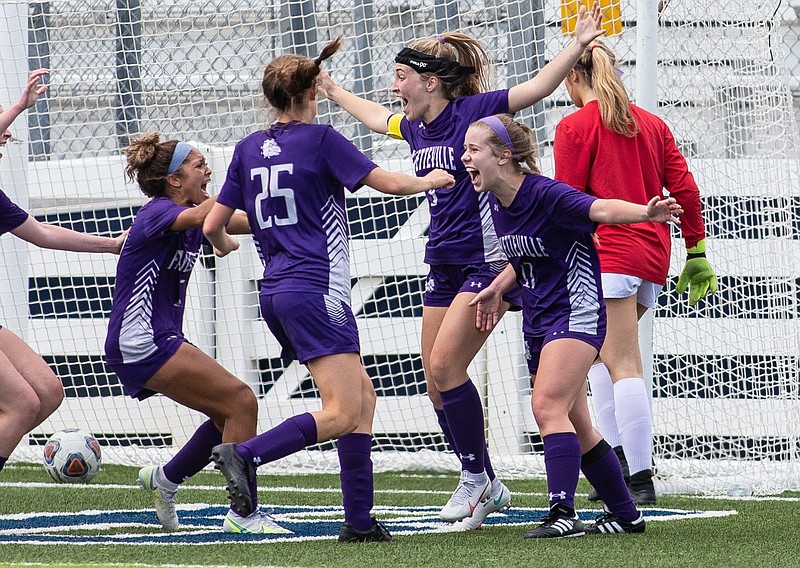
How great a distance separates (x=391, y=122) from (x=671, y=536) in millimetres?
1996

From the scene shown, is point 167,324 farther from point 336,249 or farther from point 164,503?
point 336,249

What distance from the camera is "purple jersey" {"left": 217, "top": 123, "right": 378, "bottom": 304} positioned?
4.18 metres

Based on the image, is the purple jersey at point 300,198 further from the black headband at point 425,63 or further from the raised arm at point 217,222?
the black headband at point 425,63

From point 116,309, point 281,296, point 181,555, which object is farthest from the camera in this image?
point 116,309

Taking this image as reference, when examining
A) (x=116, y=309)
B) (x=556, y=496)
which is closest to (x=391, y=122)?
(x=116, y=309)

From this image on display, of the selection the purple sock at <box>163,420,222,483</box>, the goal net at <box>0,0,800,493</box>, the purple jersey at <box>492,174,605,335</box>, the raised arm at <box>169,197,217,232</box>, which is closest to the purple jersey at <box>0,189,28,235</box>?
the raised arm at <box>169,197,217,232</box>

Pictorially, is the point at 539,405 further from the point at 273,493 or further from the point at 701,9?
the point at 701,9

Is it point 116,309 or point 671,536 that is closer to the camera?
point 671,536

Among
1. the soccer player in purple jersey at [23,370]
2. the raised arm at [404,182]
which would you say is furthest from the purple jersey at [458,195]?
the soccer player in purple jersey at [23,370]

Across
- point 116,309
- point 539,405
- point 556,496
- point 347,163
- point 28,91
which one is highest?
point 28,91

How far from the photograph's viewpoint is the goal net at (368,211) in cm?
691

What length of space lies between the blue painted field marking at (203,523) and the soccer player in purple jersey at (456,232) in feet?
1.02

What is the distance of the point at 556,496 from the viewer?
4219 millimetres

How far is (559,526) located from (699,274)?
1817 mm
